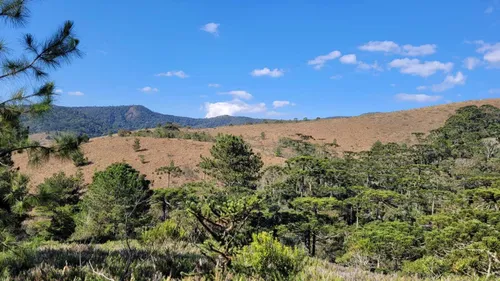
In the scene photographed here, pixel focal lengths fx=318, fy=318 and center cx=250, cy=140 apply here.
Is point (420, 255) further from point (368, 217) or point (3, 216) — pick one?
point (3, 216)

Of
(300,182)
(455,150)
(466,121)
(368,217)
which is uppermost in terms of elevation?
(466,121)

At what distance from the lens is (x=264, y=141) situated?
6406 centimetres

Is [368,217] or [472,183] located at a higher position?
[472,183]

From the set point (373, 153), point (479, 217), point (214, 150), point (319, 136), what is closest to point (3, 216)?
point (479, 217)

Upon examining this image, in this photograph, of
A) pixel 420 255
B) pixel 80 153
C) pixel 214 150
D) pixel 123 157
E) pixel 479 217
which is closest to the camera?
pixel 80 153

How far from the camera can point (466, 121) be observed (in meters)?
51.6

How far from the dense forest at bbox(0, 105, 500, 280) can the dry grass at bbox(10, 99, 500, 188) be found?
681 cm

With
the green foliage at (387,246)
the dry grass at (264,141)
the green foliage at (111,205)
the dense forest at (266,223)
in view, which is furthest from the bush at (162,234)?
the dry grass at (264,141)

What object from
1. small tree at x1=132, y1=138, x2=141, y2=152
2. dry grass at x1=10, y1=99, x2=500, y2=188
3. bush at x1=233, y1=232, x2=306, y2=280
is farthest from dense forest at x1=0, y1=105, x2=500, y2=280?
small tree at x1=132, y1=138, x2=141, y2=152

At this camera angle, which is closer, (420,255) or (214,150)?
(420,255)

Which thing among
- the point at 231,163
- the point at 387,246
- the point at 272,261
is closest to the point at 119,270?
the point at 272,261

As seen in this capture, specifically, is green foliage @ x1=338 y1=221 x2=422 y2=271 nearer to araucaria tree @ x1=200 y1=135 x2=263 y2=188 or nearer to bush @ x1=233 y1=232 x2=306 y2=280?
araucaria tree @ x1=200 y1=135 x2=263 y2=188

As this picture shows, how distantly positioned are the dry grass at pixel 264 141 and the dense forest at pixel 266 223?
681 centimetres

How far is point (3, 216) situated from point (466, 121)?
200ft
